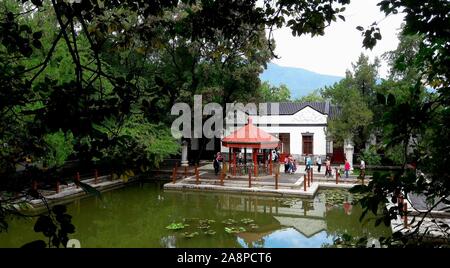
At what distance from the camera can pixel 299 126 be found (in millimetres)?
21156

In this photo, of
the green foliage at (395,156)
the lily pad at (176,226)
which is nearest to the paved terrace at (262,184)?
the lily pad at (176,226)

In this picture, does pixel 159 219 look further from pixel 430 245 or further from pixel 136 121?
pixel 430 245

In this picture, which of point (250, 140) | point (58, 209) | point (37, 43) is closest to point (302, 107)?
point (250, 140)

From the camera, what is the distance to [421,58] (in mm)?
2273

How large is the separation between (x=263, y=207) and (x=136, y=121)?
701cm

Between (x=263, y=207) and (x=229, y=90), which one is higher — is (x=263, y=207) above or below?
below

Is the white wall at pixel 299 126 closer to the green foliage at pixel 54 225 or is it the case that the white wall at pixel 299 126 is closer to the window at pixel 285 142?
the window at pixel 285 142

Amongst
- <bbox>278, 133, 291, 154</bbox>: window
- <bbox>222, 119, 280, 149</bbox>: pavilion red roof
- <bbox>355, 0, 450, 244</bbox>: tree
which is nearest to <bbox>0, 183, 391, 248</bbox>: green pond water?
<bbox>222, 119, 280, 149</bbox>: pavilion red roof

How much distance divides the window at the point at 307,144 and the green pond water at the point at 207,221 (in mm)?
7433

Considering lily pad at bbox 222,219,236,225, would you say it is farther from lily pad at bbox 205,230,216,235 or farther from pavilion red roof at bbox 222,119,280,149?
pavilion red roof at bbox 222,119,280,149

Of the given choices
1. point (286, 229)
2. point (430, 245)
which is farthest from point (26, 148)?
point (286, 229)

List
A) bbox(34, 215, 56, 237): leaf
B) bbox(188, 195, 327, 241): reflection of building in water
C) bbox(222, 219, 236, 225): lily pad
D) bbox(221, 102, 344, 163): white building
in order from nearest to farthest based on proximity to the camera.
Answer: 1. bbox(34, 215, 56, 237): leaf
2. bbox(188, 195, 327, 241): reflection of building in water
3. bbox(222, 219, 236, 225): lily pad
4. bbox(221, 102, 344, 163): white building

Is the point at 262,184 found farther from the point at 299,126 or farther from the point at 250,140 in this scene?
the point at 299,126

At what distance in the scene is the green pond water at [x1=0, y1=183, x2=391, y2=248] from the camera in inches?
328
